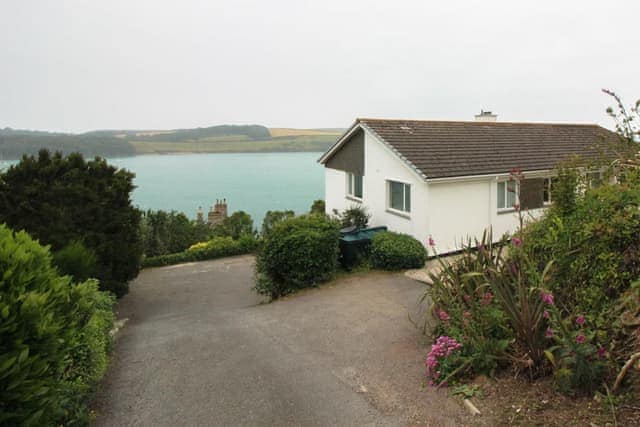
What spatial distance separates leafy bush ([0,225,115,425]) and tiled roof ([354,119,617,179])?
1186cm

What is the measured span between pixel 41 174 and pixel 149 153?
40310 mm

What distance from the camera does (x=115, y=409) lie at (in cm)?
512

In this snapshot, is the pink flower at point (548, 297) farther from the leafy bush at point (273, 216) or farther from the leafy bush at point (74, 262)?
the leafy bush at point (273, 216)

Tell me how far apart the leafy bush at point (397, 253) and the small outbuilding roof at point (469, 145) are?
2288 mm

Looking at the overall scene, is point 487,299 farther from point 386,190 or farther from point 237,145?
point 237,145

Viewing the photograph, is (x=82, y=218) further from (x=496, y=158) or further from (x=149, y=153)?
(x=149, y=153)

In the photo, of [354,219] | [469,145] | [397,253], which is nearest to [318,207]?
[354,219]

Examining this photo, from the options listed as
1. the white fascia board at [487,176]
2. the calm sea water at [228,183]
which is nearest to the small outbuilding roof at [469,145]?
the white fascia board at [487,176]

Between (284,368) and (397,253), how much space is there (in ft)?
25.7

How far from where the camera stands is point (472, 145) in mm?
17578

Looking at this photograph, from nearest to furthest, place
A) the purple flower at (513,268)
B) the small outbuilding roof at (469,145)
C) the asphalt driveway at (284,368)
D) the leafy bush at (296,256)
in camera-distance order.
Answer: the asphalt driveway at (284,368), the purple flower at (513,268), the leafy bush at (296,256), the small outbuilding roof at (469,145)

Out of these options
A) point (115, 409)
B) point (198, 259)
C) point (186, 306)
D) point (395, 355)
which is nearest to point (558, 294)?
point (395, 355)

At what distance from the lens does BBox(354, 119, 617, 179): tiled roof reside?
15.4 meters

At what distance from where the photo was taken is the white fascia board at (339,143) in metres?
18.3
